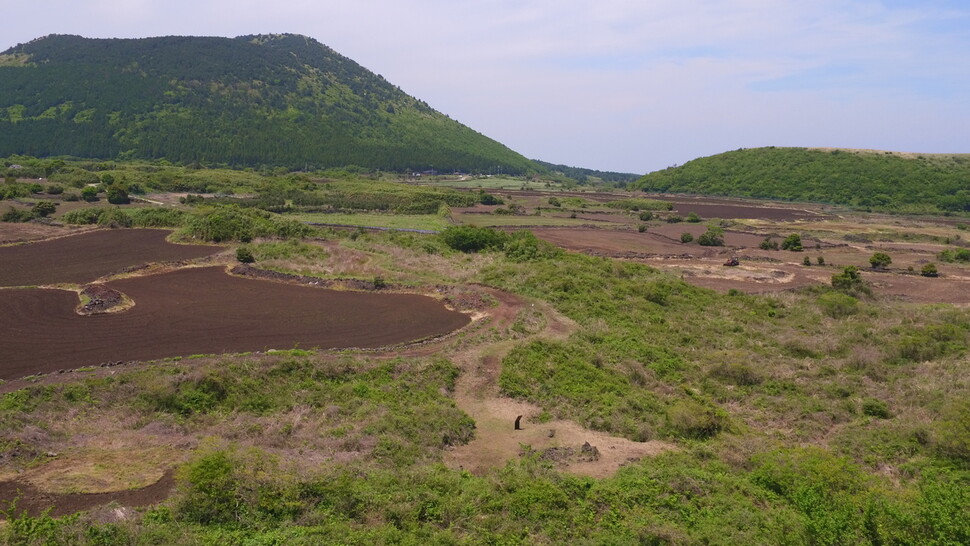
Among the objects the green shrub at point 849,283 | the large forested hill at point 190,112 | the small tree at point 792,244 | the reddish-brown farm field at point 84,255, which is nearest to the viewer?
the reddish-brown farm field at point 84,255

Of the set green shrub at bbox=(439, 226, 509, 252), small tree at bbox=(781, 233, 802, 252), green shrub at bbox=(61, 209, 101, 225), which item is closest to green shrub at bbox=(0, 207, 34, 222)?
green shrub at bbox=(61, 209, 101, 225)

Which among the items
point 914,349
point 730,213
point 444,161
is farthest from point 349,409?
point 444,161

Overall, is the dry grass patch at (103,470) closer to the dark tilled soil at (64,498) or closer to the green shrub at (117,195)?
the dark tilled soil at (64,498)

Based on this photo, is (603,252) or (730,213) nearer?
(603,252)

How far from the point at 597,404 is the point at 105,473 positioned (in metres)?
14.9

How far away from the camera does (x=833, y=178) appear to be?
418 feet

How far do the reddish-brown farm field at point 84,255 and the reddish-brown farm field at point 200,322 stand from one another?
3855mm

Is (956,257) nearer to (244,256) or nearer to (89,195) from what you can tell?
(244,256)

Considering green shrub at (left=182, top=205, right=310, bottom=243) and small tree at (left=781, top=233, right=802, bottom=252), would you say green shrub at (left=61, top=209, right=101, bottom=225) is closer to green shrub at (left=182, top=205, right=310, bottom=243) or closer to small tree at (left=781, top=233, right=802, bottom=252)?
green shrub at (left=182, top=205, right=310, bottom=243)

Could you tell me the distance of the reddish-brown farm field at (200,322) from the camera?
21797 millimetres

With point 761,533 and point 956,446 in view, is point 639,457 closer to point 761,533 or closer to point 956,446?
point 761,533

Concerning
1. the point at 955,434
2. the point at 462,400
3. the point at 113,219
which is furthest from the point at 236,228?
the point at 955,434

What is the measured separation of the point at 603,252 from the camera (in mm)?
57969

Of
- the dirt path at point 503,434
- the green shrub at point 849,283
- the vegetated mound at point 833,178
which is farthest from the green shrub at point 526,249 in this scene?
the vegetated mound at point 833,178
